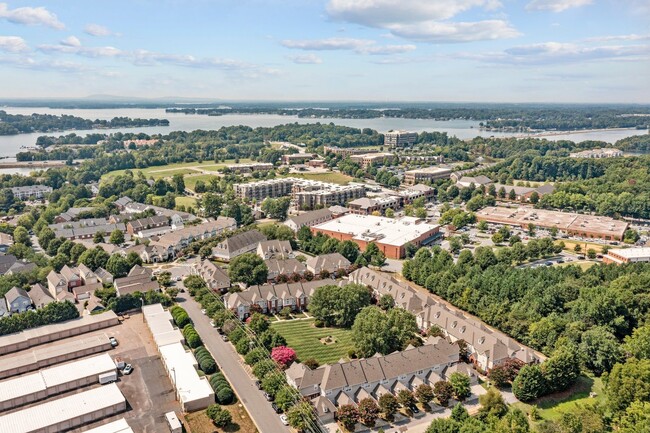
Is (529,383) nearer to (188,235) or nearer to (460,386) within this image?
(460,386)

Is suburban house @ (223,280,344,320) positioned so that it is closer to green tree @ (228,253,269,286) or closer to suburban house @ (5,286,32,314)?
green tree @ (228,253,269,286)

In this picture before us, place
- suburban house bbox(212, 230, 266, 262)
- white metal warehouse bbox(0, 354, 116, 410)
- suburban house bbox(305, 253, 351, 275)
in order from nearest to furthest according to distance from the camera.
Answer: white metal warehouse bbox(0, 354, 116, 410)
suburban house bbox(305, 253, 351, 275)
suburban house bbox(212, 230, 266, 262)

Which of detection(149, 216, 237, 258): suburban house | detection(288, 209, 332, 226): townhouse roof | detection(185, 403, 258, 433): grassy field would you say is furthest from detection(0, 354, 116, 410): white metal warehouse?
detection(288, 209, 332, 226): townhouse roof

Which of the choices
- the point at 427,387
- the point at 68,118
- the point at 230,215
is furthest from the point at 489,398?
the point at 68,118

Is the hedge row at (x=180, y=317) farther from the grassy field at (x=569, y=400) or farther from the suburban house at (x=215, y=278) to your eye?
the grassy field at (x=569, y=400)

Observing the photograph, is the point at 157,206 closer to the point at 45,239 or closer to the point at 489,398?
the point at 45,239
